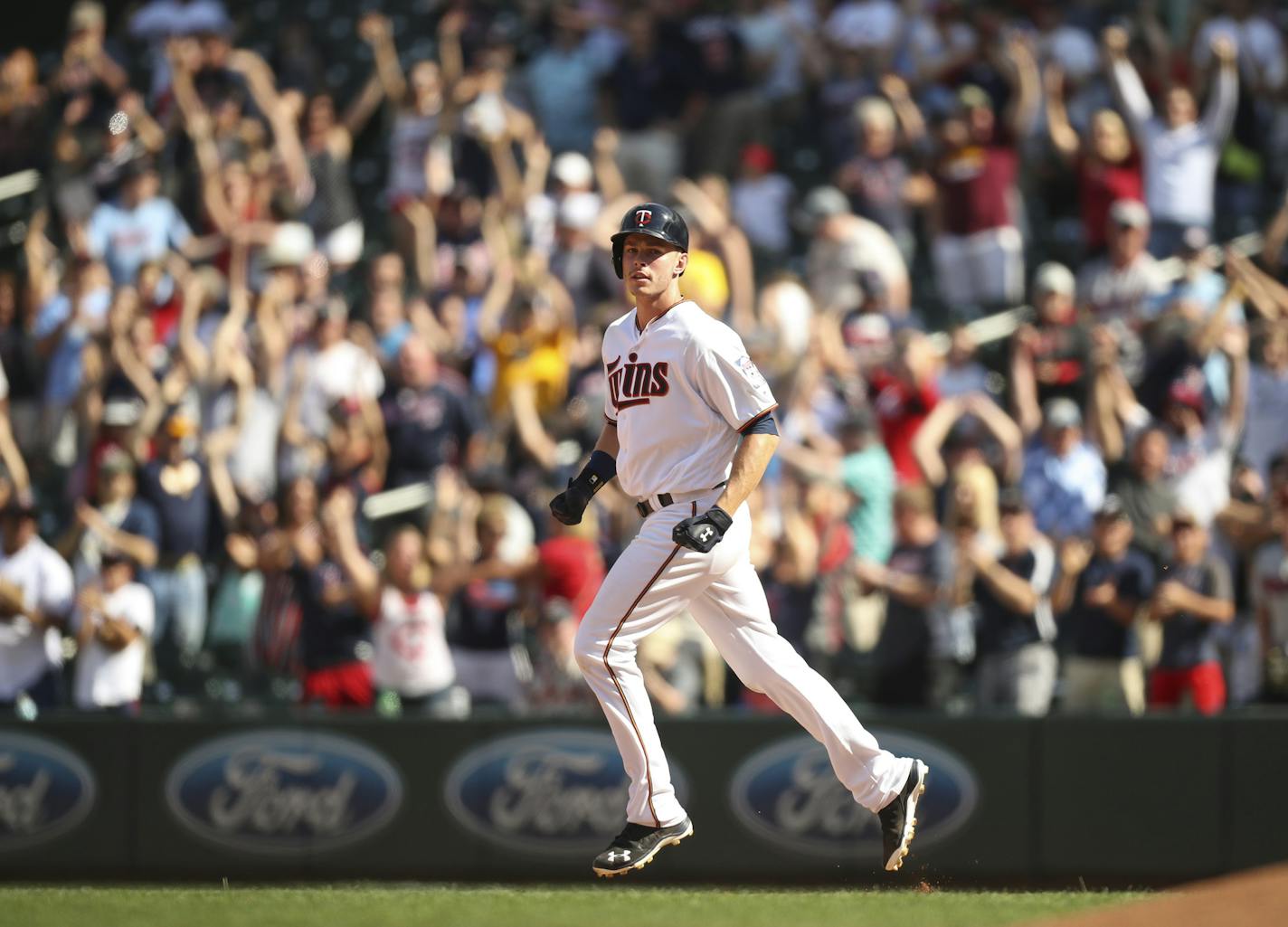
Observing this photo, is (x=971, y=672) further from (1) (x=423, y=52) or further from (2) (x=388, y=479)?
(1) (x=423, y=52)

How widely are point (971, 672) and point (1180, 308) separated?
2.86m

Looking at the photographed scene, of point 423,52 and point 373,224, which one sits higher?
point 423,52

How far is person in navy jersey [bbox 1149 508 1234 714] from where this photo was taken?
10.8 metres

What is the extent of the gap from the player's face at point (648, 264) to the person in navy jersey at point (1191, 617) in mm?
4843

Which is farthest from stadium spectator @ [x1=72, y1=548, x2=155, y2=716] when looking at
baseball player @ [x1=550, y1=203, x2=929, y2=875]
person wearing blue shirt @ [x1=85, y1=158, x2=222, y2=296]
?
baseball player @ [x1=550, y1=203, x2=929, y2=875]

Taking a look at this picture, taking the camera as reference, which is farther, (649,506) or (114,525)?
(114,525)

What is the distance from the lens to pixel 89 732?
11.8 metres

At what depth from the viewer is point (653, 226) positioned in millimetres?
6984

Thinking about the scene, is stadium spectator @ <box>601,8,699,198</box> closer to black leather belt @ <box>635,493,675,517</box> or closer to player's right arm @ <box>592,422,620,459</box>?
player's right arm @ <box>592,422,620,459</box>

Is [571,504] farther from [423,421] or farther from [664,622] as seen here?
[423,421]

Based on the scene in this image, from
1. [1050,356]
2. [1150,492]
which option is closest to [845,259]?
[1050,356]

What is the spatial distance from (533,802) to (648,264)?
553 centimetres

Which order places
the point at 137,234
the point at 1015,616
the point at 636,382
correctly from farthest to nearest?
the point at 137,234, the point at 1015,616, the point at 636,382

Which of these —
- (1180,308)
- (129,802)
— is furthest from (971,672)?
(129,802)
